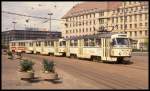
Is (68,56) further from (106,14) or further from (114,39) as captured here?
(106,14)

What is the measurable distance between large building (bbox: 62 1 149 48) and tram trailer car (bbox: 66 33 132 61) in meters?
65.6

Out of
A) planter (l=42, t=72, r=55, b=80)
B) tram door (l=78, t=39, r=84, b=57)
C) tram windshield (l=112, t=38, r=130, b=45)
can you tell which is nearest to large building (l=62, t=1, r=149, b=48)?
tram door (l=78, t=39, r=84, b=57)

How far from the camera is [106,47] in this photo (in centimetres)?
3584

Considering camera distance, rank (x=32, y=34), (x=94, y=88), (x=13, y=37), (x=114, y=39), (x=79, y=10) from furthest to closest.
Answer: (x=79, y=10), (x=32, y=34), (x=13, y=37), (x=114, y=39), (x=94, y=88)

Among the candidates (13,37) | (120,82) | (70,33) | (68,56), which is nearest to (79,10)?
(70,33)

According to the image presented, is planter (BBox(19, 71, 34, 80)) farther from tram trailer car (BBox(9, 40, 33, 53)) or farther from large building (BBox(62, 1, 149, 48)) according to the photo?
large building (BBox(62, 1, 149, 48))

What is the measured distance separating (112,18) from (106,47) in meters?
96.5

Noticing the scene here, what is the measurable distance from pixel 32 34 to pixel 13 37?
31.8 feet

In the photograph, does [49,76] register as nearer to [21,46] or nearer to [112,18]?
[21,46]

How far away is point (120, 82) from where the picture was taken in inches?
771

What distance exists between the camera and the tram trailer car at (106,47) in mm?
34969

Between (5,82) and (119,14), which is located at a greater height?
(119,14)

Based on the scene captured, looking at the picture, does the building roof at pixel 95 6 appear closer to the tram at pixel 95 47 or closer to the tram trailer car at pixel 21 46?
the tram trailer car at pixel 21 46

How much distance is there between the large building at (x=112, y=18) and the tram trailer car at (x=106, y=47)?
6561 centimetres
